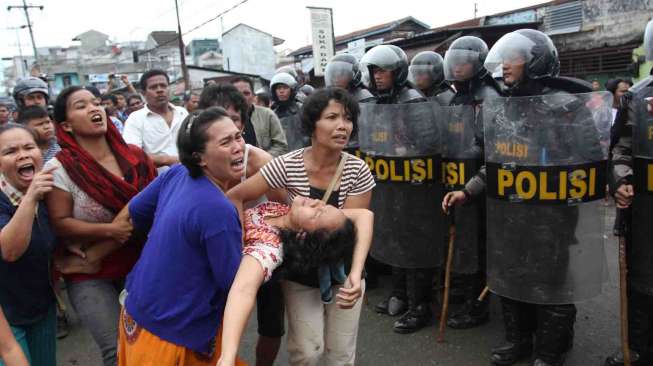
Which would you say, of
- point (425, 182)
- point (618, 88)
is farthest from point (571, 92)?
point (618, 88)

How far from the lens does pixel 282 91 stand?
5828 mm

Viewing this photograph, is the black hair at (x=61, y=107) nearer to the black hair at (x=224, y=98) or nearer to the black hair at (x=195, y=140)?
the black hair at (x=224, y=98)

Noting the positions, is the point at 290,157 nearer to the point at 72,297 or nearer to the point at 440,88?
the point at 72,297

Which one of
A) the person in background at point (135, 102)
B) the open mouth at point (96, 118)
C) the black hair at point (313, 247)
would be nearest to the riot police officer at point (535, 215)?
the black hair at point (313, 247)

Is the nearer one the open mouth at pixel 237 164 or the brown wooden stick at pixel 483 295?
the open mouth at pixel 237 164

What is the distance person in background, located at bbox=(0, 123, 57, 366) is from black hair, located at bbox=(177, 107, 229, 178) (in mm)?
669

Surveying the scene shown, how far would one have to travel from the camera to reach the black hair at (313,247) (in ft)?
6.97

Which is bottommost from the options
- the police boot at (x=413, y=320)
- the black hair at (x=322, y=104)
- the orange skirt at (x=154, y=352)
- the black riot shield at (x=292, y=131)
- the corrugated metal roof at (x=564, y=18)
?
the police boot at (x=413, y=320)

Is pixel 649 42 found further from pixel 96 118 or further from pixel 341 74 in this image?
pixel 96 118

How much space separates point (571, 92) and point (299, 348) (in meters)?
2.05

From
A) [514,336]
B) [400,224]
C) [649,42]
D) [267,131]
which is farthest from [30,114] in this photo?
[649,42]

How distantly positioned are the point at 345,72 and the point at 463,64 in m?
1.45

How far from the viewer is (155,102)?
3.98 meters

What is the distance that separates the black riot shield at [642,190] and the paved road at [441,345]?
753 mm
